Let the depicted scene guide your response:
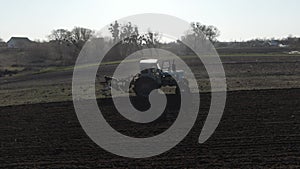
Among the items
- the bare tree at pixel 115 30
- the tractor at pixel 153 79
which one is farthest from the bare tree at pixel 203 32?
the tractor at pixel 153 79

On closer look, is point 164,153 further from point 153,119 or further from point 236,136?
point 153,119

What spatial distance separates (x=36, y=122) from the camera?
12.9 m

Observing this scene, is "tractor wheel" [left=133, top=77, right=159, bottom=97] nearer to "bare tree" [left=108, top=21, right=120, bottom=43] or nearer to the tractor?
the tractor

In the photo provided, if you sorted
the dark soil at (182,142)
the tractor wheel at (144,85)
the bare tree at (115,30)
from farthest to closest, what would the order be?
the bare tree at (115,30) < the tractor wheel at (144,85) < the dark soil at (182,142)

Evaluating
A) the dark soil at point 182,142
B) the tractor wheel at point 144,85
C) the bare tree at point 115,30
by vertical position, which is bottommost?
the dark soil at point 182,142

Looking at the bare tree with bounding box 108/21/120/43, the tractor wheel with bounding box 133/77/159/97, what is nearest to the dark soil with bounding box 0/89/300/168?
the tractor wheel with bounding box 133/77/159/97

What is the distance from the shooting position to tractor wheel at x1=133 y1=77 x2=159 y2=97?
15602 mm

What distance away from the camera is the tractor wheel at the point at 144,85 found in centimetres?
1560

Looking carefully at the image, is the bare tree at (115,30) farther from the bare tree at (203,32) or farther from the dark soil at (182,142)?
the dark soil at (182,142)

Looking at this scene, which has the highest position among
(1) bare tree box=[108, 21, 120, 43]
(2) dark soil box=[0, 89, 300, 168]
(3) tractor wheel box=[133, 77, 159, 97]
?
(1) bare tree box=[108, 21, 120, 43]

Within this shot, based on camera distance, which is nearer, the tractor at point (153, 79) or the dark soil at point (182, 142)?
the dark soil at point (182, 142)

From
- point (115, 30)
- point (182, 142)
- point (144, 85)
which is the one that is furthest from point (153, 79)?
point (115, 30)

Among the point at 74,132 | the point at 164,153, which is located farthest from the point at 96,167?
the point at 74,132

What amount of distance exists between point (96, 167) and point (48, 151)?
191 cm
